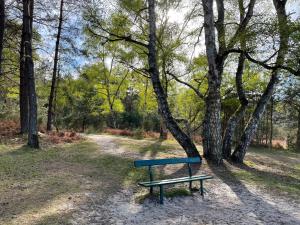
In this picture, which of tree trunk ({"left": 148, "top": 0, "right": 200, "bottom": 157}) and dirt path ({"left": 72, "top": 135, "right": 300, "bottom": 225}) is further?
tree trunk ({"left": 148, "top": 0, "right": 200, "bottom": 157})

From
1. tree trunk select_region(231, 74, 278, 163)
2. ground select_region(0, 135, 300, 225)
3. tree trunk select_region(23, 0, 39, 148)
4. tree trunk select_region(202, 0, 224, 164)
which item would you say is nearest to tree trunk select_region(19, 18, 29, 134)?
tree trunk select_region(23, 0, 39, 148)

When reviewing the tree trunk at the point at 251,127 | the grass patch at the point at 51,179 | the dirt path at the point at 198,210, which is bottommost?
the dirt path at the point at 198,210

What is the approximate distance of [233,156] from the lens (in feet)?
38.2

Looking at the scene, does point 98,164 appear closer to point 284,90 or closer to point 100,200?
point 100,200

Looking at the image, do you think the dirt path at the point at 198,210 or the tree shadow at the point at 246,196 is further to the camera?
the tree shadow at the point at 246,196

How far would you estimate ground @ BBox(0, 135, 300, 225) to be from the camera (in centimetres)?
546

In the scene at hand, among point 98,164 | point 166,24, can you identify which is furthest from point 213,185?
point 166,24

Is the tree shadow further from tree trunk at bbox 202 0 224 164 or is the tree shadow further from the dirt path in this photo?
tree trunk at bbox 202 0 224 164

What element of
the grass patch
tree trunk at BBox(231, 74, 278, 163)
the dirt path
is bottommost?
the dirt path

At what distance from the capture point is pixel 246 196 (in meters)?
7.21

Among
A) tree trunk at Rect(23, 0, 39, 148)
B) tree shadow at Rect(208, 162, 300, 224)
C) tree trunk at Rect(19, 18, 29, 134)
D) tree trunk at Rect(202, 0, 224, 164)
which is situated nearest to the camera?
tree shadow at Rect(208, 162, 300, 224)

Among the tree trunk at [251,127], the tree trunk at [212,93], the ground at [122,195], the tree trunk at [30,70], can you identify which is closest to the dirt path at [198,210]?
the ground at [122,195]

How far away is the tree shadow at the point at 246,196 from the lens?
235 inches

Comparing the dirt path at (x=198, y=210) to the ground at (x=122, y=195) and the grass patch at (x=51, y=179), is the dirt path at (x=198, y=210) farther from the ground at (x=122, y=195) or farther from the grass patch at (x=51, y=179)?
the grass patch at (x=51, y=179)
